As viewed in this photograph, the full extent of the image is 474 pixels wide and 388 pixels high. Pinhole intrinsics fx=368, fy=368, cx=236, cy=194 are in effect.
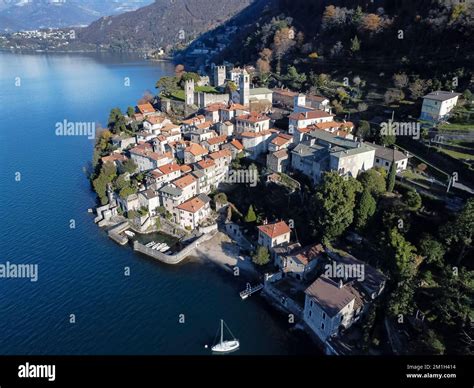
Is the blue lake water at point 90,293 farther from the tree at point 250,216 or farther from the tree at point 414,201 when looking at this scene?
the tree at point 414,201

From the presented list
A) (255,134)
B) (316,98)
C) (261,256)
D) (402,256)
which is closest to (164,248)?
(261,256)

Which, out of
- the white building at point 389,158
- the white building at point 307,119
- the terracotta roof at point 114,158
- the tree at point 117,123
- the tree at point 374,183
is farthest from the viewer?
the tree at point 117,123

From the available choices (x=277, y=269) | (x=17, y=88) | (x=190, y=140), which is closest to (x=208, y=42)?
(x=17, y=88)

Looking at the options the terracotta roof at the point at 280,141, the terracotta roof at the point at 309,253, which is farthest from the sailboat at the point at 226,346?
the terracotta roof at the point at 280,141

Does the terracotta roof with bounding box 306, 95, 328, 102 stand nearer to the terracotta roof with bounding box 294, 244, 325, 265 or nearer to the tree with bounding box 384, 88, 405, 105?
the tree with bounding box 384, 88, 405, 105

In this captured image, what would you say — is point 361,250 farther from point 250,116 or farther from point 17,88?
point 17,88
